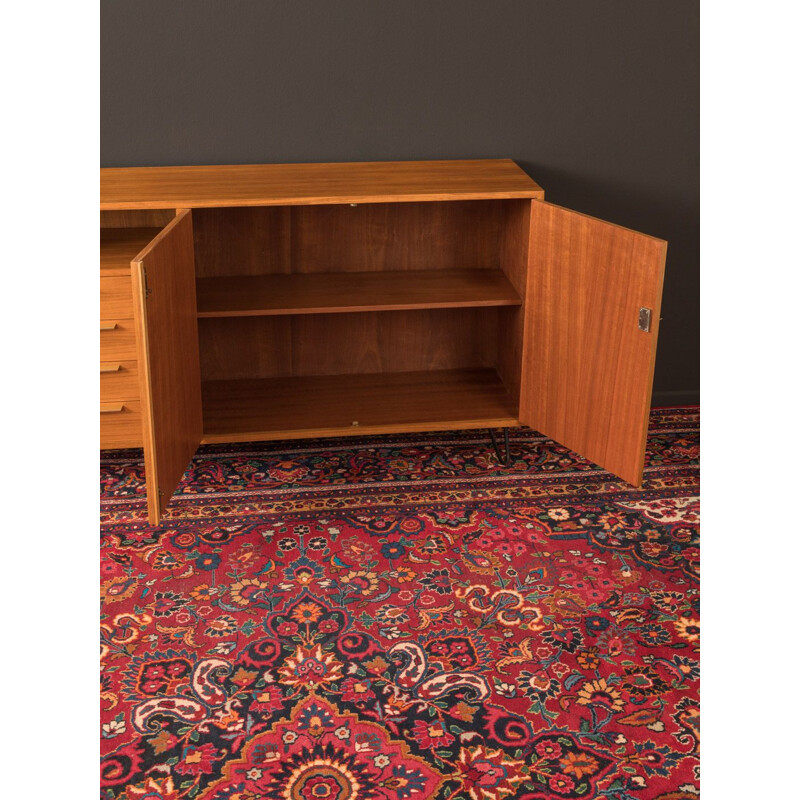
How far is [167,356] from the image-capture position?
248 centimetres

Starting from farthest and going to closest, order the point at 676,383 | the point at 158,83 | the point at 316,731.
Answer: the point at 676,383, the point at 158,83, the point at 316,731

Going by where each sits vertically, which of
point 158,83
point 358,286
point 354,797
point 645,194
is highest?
point 158,83

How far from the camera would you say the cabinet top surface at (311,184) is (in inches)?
108

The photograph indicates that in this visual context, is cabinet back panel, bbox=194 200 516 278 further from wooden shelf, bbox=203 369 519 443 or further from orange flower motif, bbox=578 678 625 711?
orange flower motif, bbox=578 678 625 711

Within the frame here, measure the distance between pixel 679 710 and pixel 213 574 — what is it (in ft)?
4.33

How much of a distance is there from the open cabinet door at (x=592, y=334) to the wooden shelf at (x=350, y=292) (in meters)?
0.23

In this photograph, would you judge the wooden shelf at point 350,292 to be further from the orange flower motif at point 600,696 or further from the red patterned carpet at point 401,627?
the orange flower motif at point 600,696

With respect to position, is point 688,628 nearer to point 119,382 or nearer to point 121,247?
point 119,382

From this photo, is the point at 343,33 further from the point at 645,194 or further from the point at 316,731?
the point at 316,731

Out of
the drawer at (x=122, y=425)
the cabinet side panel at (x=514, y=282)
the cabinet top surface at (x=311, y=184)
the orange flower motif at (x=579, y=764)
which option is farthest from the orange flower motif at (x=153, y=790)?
the cabinet side panel at (x=514, y=282)

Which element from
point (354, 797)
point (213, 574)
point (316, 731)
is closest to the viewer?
point (354, 797)

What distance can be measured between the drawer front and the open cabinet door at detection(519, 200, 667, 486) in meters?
1.29

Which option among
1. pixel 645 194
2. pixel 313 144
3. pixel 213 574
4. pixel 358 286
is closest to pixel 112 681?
pixel 213 574

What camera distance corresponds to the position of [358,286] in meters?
3.16
